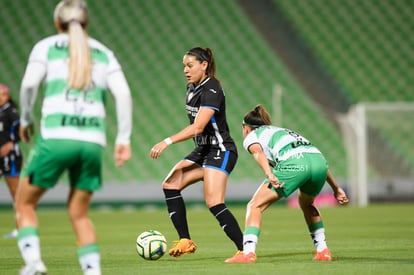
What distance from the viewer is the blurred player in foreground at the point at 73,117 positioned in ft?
17.1

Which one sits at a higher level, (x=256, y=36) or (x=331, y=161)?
(x=256, y=36)

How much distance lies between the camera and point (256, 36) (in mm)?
22922

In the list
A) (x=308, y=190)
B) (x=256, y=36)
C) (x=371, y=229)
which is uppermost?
(x=256, y=36)

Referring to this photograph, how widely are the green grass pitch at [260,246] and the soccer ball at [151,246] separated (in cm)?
9

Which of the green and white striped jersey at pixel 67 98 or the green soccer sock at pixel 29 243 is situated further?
the green soccer sock at pixel 29 243

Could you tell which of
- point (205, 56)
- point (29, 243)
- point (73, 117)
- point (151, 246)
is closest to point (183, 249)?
point (151, 246)

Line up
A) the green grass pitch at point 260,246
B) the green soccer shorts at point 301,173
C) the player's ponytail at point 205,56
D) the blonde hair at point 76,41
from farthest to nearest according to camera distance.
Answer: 1. the player's ponytail at point 205,56
2. the green soccer shorts at point 301,173
3. the green grass pitch at point 260,246
4. the blonde hair at point 76,41

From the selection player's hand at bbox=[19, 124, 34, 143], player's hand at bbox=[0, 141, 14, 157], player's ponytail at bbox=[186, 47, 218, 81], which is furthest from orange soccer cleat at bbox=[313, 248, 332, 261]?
player's hand at bbox=[0, 141, 14, 157]

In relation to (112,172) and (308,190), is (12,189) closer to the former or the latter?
(308,190)

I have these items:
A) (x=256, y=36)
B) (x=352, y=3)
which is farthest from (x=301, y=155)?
(x=352, y=3)

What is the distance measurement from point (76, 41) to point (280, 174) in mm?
2800

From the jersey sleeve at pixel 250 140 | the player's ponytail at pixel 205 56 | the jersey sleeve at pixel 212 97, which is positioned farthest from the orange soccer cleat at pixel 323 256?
the player's ponytail at pixel 205 56

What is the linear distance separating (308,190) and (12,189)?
527 cm

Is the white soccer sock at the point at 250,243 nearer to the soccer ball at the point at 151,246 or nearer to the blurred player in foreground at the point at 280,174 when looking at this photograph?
the blurred player in foreground at the point at 280,174
